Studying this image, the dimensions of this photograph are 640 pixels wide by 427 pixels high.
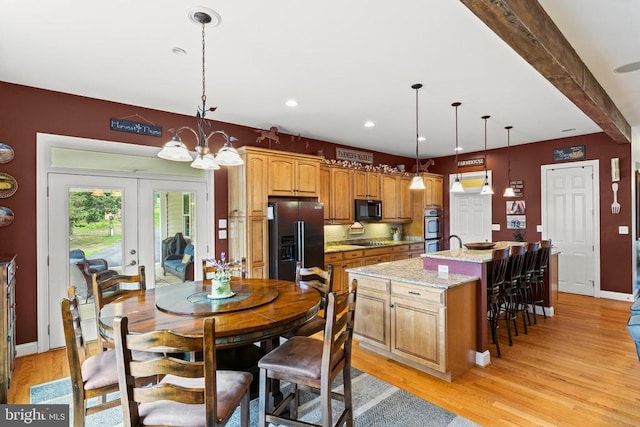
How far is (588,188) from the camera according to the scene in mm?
5598

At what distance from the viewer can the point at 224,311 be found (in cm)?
208

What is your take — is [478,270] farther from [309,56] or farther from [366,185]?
[366,185]

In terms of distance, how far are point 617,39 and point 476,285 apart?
2245 millimetres

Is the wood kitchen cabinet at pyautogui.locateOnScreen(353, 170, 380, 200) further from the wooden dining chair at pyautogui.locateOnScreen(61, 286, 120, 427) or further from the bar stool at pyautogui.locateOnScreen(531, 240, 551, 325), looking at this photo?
the wooden dining chair at pyautogui.locateOnScreen(61, 286, 120, 427)

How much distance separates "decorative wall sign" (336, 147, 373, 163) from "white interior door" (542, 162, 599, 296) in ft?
10.5

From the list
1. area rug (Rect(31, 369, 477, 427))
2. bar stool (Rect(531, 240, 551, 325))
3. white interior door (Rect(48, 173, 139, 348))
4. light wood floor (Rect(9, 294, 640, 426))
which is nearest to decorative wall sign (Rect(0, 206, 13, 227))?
white interior door (Rect(48, 173, 139, 348))

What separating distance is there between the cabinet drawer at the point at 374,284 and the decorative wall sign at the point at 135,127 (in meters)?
2.99

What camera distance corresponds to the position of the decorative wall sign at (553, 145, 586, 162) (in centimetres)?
564

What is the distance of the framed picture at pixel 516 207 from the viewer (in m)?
6.32

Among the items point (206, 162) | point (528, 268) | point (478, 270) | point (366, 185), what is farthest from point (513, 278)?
point (206, 162)

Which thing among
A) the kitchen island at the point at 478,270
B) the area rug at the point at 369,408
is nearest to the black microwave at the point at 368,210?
the kitchen island at the point at 478,270

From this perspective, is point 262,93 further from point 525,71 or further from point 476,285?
point 476,285

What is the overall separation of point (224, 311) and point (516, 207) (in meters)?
6.21

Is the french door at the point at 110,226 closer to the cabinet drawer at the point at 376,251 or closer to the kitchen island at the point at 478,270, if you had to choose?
the cabinet drawer at the point at 376,251
